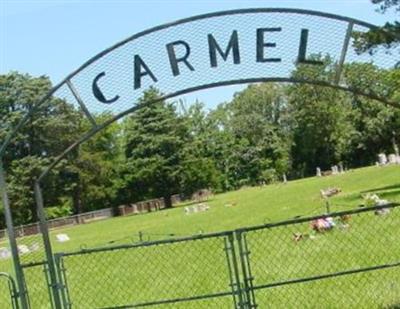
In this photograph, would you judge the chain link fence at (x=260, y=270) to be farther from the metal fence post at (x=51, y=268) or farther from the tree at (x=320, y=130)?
the tree at (x=320, y=130)

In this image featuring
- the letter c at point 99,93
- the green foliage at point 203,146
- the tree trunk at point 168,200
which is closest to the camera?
the letter c at point 99,93

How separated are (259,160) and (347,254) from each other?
7311 centimetres

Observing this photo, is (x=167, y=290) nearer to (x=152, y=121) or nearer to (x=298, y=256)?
(x=298, y=256)

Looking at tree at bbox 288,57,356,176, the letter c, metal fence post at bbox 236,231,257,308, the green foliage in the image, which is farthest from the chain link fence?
tree at bbox 288,57,356,176

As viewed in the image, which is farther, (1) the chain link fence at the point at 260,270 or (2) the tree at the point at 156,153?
(2) the tree at the point at 156,153

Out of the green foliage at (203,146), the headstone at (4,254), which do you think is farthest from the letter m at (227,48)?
the green foliage at (203,146)

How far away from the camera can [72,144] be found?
9.25m

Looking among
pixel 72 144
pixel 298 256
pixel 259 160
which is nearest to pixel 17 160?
pixel 259 160

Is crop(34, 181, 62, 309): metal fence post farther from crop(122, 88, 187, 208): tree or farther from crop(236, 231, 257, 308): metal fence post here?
crop(122, 88, 187, 208): tree

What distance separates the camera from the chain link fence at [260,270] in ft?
Result: 29.0

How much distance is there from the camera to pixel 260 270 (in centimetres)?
1362

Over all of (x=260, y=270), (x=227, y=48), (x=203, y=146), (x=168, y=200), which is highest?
(x=227, y=48)

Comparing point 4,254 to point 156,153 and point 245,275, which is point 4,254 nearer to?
point 245,275

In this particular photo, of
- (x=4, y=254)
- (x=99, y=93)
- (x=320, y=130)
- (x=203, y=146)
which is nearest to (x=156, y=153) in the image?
(x=203, y=146)
